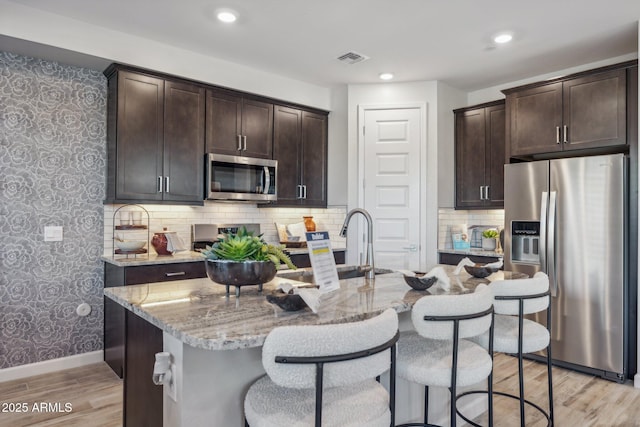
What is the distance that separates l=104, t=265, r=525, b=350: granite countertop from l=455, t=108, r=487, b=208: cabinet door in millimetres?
2667

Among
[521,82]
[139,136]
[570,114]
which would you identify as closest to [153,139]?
[139,136]

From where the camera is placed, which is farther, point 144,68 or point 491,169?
point 491,169

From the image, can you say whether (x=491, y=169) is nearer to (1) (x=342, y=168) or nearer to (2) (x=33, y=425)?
(1) (x=342, y=168)

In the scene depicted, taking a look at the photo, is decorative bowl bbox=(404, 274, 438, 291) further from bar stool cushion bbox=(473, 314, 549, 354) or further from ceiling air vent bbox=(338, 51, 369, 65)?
ceiling air vent bbox=(338, 51, 369, 65)

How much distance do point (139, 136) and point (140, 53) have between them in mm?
711

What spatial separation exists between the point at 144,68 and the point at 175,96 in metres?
0.33

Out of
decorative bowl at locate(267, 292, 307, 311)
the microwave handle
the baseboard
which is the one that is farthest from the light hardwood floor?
the microwave handle

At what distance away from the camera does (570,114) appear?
3.64 meters

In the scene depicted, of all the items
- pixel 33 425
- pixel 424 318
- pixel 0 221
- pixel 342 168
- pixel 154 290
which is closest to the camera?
pixel 424 318

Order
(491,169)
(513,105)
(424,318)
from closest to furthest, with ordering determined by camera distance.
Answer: (424,318)
(513,105)
(491,169)

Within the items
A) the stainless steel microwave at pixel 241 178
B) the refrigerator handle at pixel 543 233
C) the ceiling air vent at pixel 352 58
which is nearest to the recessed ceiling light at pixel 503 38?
the ceiling air vent at pixel 352 58

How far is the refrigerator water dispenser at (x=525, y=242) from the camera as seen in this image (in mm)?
3619

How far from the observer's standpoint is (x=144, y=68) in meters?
3.57

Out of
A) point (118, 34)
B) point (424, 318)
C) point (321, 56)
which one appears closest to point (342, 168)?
point (321, 56)
